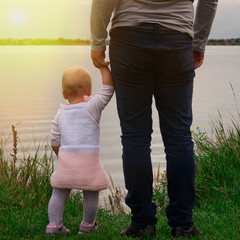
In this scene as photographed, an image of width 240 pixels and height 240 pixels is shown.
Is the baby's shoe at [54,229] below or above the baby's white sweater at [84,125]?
below

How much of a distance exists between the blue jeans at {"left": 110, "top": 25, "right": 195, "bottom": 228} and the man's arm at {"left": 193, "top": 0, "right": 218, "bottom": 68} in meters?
0.23

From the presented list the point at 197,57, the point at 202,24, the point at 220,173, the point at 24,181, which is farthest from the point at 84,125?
the point at 220,173

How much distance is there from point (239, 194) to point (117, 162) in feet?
17.3

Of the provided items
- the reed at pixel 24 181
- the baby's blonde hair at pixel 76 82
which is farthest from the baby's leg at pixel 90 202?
the reed at pixel 24 181

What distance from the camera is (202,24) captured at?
9.97 feet

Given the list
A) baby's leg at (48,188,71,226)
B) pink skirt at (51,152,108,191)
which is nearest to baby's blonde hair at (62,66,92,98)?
pink skirt at (51,152,108,191)

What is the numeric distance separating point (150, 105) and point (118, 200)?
84.9 inches

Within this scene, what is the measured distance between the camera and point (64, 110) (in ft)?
10.3

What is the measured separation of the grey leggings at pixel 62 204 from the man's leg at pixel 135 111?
220 millimetres

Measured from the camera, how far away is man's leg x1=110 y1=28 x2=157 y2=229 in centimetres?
280

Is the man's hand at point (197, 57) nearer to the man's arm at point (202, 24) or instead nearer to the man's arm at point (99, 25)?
the man's arm at point (202, 24)

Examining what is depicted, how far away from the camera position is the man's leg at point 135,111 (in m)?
2.80

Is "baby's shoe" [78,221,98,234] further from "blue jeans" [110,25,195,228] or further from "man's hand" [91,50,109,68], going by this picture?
"man's hand" [91,50,109,68]

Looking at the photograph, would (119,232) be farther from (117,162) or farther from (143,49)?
(117,162)
